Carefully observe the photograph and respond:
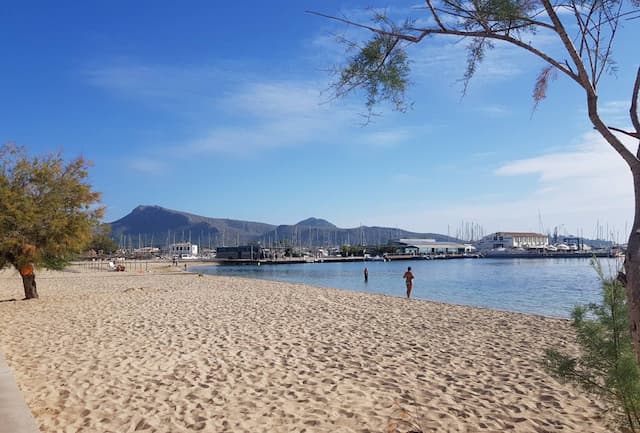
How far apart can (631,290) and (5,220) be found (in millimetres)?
18579

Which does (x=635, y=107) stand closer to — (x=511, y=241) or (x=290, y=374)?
(x=290, y=374)

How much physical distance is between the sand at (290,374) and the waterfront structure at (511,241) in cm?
17060

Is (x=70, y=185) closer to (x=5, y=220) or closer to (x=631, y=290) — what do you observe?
(x=5, y=220)

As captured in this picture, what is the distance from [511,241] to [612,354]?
18302 cm

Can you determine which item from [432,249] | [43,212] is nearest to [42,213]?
[43,212]

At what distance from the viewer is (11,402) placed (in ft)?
16.5

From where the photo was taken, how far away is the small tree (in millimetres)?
16984

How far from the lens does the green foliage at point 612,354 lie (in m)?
3.92

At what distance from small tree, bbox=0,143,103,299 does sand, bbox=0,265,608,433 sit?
3.78m

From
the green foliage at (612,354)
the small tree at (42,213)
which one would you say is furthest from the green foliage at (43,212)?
the green foliage at (612,354)

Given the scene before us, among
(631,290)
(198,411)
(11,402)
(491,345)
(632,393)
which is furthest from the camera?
(491,345)

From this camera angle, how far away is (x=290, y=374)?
7676mm

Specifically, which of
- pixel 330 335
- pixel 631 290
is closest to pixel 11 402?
pixel 631 290

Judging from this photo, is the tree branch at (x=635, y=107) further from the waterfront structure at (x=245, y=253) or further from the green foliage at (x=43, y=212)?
the waterfront structure at (x=245, y=253)
